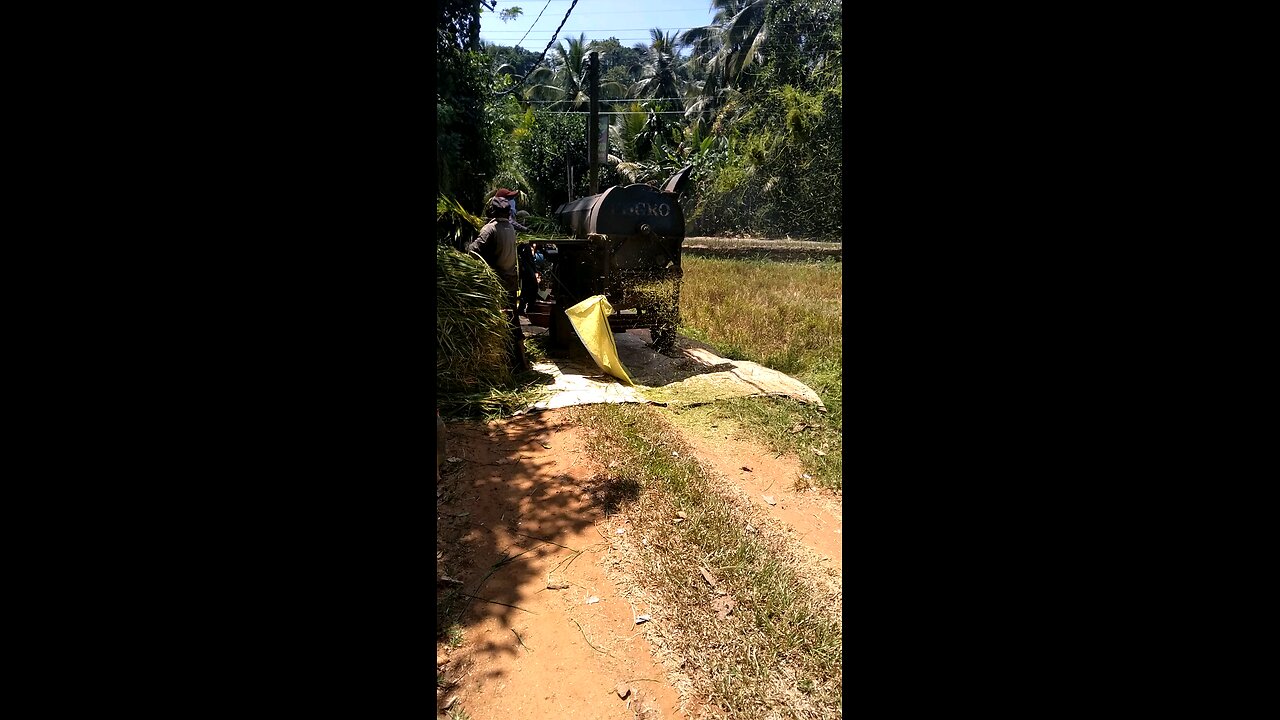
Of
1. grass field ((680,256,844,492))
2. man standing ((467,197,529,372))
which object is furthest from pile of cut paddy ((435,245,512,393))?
grass field ((680,256,844,492))

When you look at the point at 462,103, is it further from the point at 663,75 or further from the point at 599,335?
the point at 663,75

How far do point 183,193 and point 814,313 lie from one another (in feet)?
37.6

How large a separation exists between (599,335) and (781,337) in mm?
3079

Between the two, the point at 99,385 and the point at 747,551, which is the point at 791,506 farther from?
the point at 99,385

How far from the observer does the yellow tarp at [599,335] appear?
786 cm

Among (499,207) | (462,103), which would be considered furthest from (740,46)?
(499,207)

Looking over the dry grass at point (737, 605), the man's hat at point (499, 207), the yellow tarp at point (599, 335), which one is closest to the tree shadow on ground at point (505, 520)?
the dry grass at point (737, 605)

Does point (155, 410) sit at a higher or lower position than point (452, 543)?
higher

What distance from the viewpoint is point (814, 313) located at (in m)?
11.6

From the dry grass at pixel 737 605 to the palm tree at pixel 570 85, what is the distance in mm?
31782

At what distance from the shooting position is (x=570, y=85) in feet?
124
